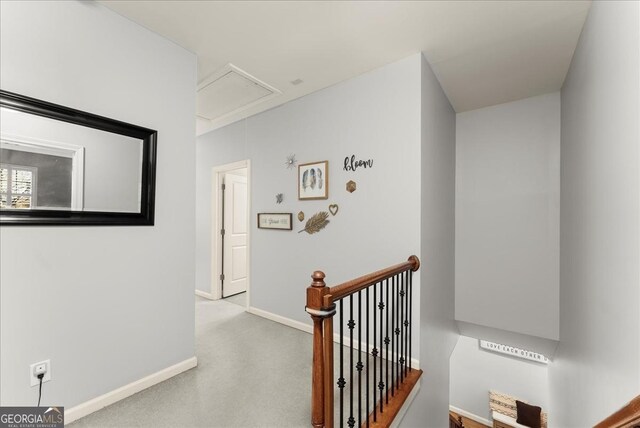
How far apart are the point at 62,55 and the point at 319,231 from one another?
7.57ft

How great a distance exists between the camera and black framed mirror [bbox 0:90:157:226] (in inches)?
58.4

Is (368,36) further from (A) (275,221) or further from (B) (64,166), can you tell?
(B) (64,166)

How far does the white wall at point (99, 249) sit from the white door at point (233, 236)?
209cm

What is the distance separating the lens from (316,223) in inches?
120

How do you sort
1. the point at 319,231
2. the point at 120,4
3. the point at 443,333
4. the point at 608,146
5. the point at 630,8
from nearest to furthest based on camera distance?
1. the point at 630,8
2. the point at 608,146
3. the point at 120,4
4. the point at 319,231
5. the point at 443,333

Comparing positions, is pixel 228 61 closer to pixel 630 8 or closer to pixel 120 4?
pixel 120 4

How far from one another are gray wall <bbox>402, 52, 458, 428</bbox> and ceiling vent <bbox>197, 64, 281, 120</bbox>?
167 cm

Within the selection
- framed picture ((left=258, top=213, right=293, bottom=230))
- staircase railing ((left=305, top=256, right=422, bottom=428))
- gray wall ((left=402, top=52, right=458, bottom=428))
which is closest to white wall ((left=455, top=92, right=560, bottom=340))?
gray wall ((left=402, top=52, right=458, bottom=428))

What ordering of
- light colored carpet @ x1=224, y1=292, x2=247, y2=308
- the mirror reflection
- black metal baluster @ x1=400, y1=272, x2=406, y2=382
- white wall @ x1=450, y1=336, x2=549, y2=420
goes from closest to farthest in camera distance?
the mirror reflection < black metal baluster @ x1=400, y1=272, x2=406, y2=382 < white wall @ x1=450, y1=336, x2=549, y2=420 < light colored carpet @ x1=224, y1=292, x2=247, y2=308

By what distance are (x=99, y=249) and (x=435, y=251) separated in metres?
2.75

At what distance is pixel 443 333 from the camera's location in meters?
3.27

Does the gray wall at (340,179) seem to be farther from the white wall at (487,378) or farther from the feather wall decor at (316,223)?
the white wall at (487,378)

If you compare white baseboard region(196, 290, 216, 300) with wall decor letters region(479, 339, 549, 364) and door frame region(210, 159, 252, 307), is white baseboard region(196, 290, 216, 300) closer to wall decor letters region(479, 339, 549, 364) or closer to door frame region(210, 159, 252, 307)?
door frame region(210, 159, 252, 307)

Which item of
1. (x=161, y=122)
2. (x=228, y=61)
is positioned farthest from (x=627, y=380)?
(x=228, y=61)
